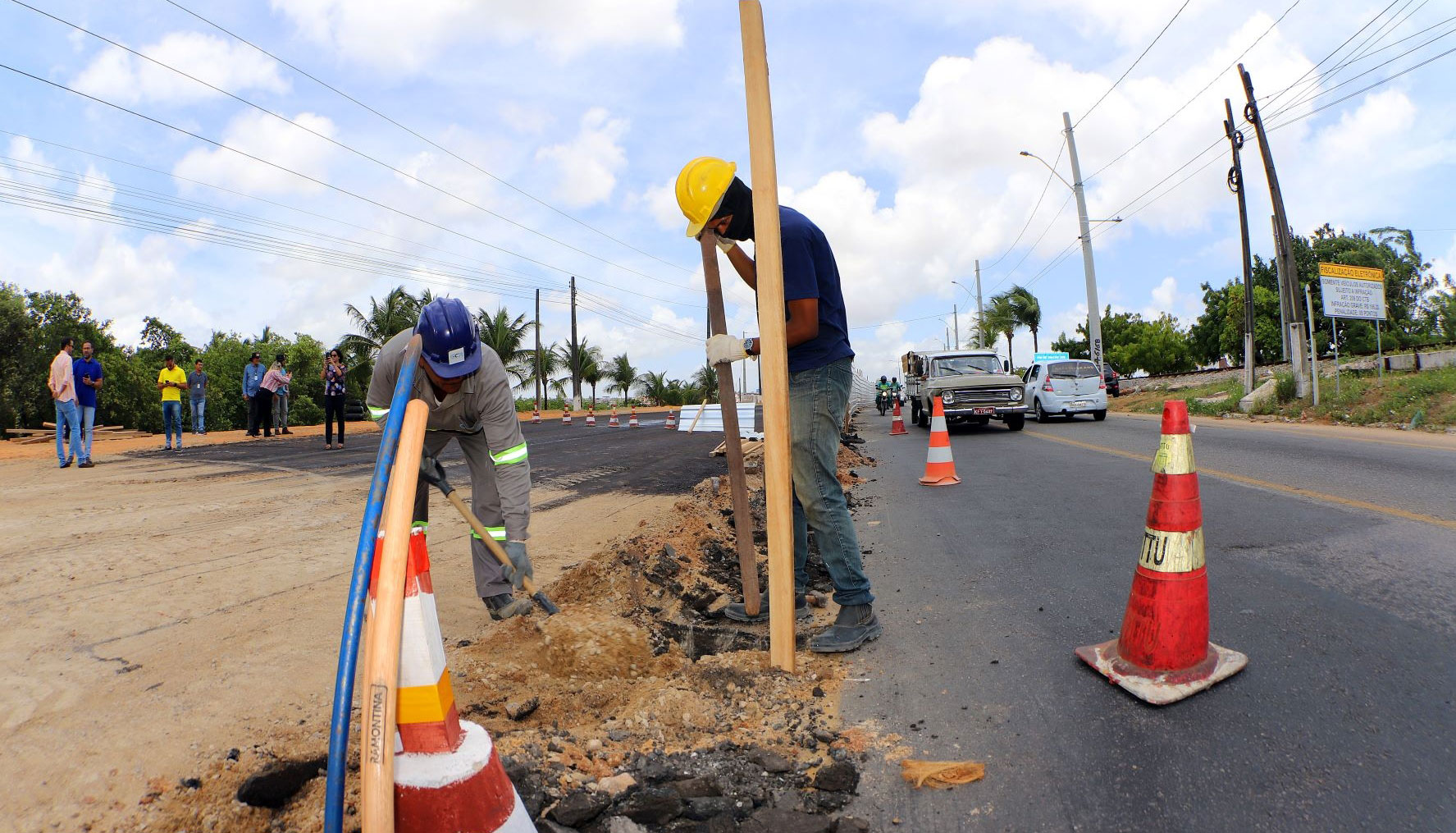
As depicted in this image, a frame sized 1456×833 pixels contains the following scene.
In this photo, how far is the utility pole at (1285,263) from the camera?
61.1 ft

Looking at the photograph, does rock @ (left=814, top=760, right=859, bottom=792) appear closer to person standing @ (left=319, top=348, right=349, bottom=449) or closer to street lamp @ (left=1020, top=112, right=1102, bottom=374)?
person standing @ (left=319, top=348, right=349, bottom=449)

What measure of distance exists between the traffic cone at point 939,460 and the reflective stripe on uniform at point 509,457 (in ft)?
18.8

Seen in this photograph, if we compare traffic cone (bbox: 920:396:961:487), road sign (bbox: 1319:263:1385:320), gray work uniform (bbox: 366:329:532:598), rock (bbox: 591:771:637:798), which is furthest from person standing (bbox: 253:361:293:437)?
road sign (bbox: 1319:263:1385:320)

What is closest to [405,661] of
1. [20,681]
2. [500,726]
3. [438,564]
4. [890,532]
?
[500,726]

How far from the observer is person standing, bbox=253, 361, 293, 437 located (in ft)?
57.1

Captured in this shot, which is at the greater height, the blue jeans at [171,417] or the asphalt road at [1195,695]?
the blue jeans at [171,417]

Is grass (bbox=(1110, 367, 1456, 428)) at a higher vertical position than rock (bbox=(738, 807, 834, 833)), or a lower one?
higher

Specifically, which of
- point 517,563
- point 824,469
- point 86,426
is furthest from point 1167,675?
point 86,426

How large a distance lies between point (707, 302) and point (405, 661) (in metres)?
2.22

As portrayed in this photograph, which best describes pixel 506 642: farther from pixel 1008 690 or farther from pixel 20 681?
pixel 1008 690

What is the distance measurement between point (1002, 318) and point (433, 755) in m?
56.9

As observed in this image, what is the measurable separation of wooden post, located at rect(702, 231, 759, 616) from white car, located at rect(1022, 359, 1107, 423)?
56.0 ft

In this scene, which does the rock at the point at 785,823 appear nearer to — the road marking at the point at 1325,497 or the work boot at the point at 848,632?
the work boot at the point at 848,632

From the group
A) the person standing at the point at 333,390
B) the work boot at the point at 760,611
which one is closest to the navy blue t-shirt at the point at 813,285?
the work boot at the point at 760,611
